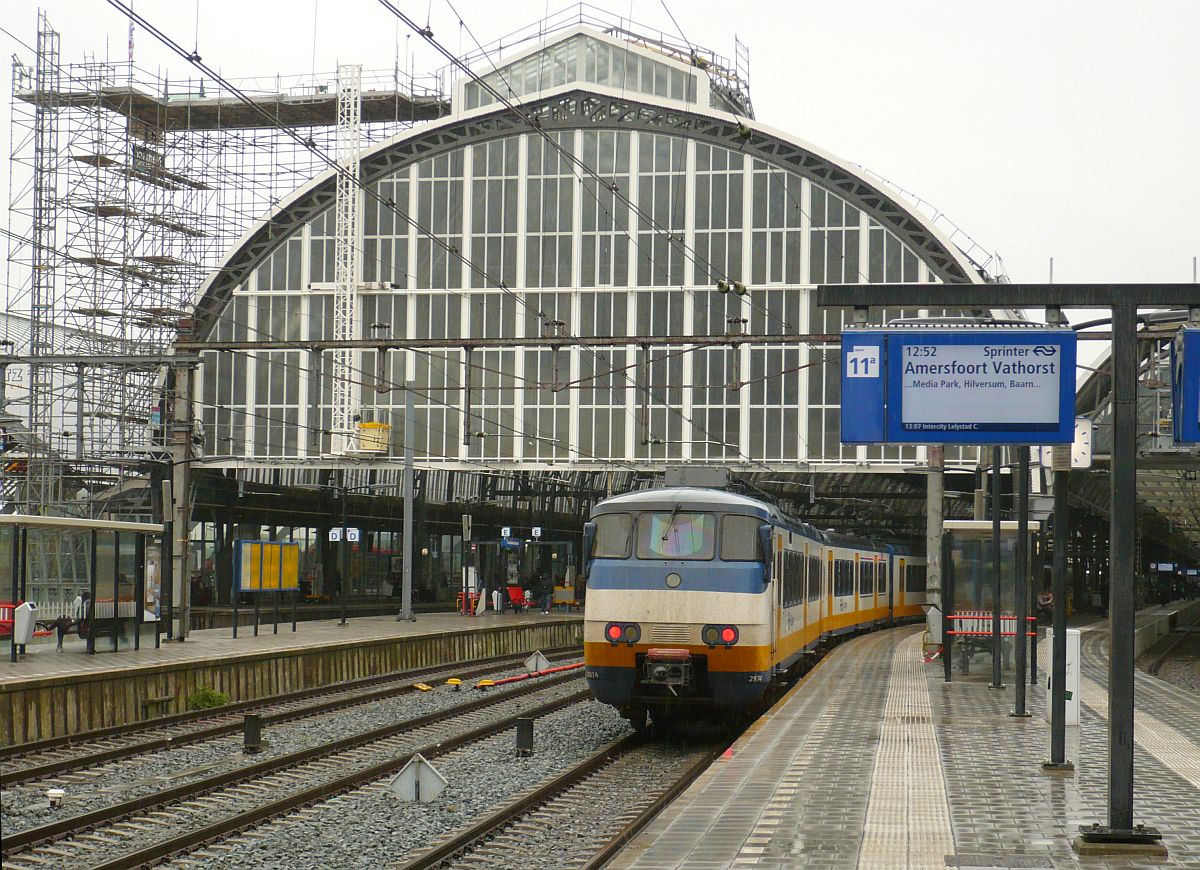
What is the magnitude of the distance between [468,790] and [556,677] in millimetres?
14077

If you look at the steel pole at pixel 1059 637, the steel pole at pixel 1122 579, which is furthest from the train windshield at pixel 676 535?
the steel pole at pixel 1122 579

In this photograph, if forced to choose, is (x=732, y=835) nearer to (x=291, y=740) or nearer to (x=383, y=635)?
(x=291, y=740)

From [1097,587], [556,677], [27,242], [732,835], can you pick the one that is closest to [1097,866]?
[732,835]

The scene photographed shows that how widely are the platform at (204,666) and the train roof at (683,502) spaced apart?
283 inches

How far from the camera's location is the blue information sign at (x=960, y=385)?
10.8 metres

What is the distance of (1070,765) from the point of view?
13375 millimetres

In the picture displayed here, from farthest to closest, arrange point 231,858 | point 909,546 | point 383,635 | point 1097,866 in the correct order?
point 909,546, point 383,635, point 231,858, point 1097,866

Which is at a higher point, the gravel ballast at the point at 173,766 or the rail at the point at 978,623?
the rail at the point at 978,623

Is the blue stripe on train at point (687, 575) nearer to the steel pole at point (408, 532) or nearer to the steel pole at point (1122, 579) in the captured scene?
the steel pole at point (1122, 579)

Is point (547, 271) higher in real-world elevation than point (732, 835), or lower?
higher

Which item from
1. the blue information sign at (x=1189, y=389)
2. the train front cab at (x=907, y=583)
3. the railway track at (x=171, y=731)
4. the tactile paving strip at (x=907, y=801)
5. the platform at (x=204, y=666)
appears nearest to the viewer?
the tactile paving strip at (x=907, y=801)

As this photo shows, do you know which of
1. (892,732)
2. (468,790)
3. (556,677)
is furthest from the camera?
(556,677)

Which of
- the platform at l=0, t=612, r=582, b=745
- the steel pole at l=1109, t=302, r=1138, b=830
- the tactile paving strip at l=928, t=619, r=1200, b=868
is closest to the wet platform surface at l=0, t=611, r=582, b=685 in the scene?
the platform at l=0, t=612, r=582, b=745

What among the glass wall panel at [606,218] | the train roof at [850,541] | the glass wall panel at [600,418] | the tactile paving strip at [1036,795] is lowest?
the tactile paving strip at [1036,795]
